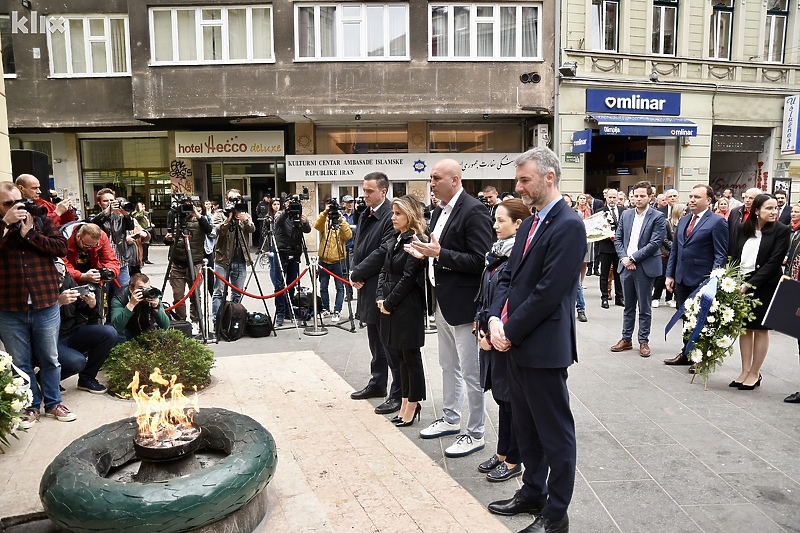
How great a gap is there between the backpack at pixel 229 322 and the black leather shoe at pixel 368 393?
308 cm

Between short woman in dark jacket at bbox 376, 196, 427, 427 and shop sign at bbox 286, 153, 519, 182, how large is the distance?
1456cm

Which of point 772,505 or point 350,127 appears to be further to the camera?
point 350,127

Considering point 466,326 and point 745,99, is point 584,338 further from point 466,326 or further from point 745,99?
point 745,99

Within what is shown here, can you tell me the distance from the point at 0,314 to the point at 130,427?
6.60ft

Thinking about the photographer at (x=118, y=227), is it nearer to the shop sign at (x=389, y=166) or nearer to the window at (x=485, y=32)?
the shop sign at (x=389, y=166)

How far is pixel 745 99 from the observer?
19.3 meters

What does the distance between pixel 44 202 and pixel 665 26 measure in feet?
60.3

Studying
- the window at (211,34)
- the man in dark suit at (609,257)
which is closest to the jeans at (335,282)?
the man in dark suit at (609,257)

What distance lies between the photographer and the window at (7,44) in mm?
18219

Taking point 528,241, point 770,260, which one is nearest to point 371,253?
point 528,241

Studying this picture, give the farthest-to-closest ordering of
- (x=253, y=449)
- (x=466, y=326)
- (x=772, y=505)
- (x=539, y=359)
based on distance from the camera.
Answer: (x=466, y=326) → (x=772, y=505) → (x=253, y=449) → (x=539, y=359)

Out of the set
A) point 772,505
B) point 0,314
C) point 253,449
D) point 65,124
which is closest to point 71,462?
point 253,449

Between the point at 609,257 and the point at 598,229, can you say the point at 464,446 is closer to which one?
the point at 598,229

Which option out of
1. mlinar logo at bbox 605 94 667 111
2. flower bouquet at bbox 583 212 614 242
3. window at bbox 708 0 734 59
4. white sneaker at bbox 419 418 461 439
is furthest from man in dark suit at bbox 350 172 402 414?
window at bbox 708 0 734 59
